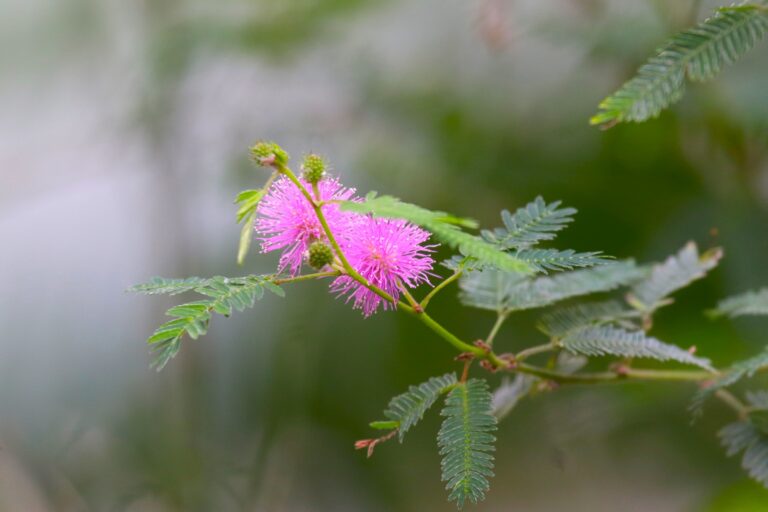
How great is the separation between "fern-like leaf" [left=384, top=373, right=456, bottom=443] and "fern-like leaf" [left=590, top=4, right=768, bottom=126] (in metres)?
0.19

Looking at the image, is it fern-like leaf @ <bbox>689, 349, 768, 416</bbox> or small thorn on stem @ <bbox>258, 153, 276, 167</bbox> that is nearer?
small thorn on stem @ <bbox>258, 153, 276, 167</bbox>

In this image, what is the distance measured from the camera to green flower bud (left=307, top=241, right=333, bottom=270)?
0.41m

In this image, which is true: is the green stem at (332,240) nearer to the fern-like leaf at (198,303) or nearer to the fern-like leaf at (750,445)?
the fern-like leaf at (198,303)

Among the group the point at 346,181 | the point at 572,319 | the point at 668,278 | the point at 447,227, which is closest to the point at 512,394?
the point at 572,319

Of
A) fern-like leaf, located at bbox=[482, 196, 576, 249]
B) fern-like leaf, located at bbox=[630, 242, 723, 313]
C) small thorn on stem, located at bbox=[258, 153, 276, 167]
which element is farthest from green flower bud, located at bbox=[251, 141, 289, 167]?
fern-like leaf, located at bbox=[630, 242, 723, 313]

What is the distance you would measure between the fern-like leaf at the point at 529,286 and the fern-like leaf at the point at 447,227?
0.21 m

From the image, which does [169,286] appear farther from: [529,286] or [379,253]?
[529,286]

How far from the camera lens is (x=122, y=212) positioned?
1.80 m

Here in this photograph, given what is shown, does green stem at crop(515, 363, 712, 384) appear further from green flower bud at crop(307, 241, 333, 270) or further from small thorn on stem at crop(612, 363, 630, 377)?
green flower bud at crop(307, 241, 333, 270)

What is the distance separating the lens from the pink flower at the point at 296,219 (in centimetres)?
45

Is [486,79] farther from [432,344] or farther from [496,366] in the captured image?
[496,366]

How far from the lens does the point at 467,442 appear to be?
0.44 m

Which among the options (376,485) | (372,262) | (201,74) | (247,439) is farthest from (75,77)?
(372,262)

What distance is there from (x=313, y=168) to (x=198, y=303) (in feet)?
0.31
